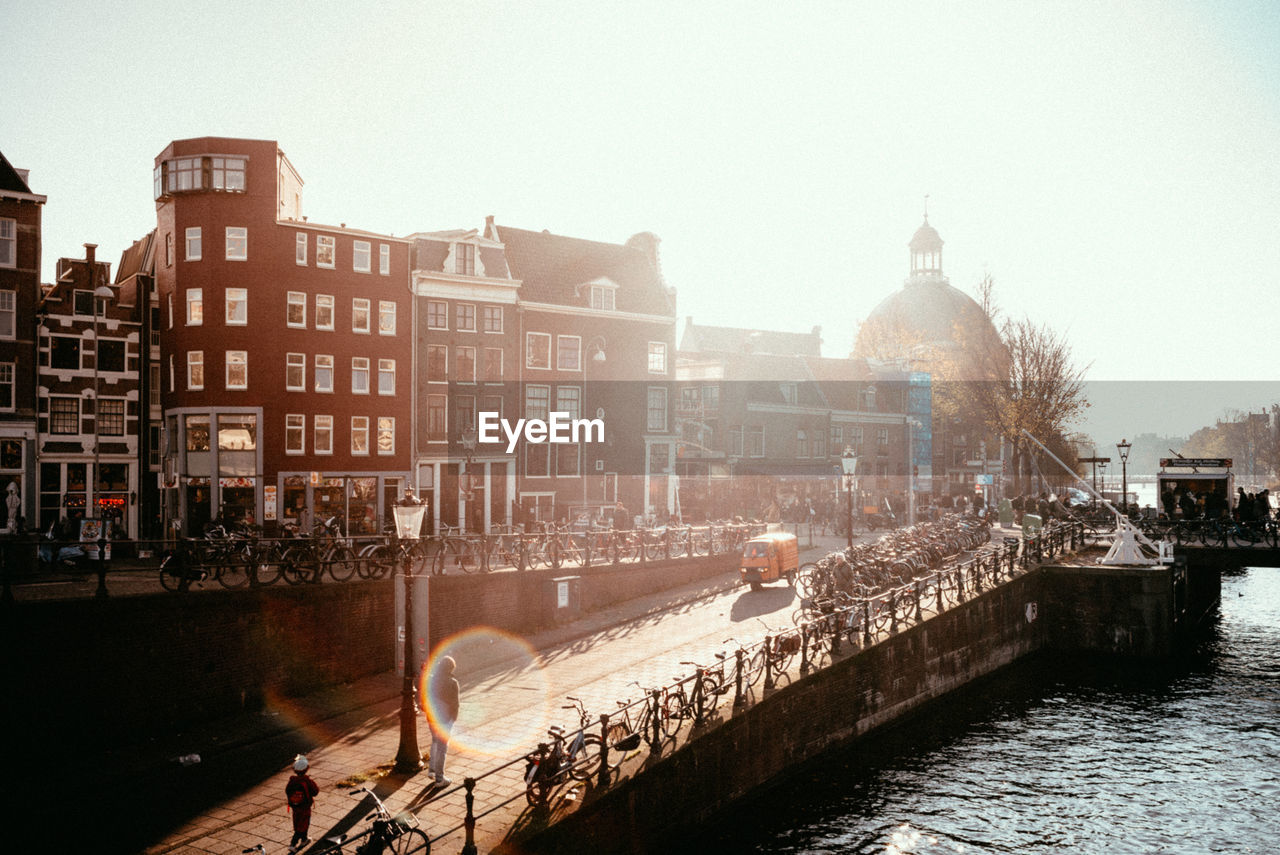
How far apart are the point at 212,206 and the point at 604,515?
2136 cm

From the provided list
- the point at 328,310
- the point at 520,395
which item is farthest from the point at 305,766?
the point at 520,395

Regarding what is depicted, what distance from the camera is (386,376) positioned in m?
40.8

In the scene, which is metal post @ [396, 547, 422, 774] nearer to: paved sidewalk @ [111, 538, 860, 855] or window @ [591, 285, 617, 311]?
paved sidewalk @ [111, 538, 860, 855]

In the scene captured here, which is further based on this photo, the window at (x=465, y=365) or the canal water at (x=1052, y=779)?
the window at (x=465, y=365)

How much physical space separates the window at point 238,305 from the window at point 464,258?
928 centimetres

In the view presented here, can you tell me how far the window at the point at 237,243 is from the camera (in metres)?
37.2

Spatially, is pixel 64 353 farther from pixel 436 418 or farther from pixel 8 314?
pixel 436 418

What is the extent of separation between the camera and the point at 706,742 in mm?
15383

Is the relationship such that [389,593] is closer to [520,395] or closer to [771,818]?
[771,818]

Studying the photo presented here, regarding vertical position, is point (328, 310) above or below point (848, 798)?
above

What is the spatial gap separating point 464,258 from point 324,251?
6.62 metres

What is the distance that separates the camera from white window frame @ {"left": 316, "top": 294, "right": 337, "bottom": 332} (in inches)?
1527

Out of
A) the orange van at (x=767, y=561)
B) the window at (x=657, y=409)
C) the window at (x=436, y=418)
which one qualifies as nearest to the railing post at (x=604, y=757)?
the orange van at (x=767, y=561)

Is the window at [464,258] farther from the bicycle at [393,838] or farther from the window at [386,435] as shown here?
the bicycle at [393,838]
